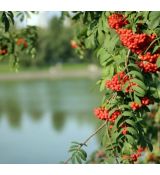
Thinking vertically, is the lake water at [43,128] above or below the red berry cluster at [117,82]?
above

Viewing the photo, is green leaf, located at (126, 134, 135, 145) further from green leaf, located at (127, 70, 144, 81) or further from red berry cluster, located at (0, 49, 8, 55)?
red berry cluster, located at (0, 49, 8, 55)

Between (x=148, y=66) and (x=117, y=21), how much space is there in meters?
0.27

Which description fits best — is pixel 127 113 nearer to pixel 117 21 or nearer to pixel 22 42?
pixel 117 21

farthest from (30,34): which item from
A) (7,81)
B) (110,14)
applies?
(7,81)

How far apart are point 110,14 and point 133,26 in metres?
0.24

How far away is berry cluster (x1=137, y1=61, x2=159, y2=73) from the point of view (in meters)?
1.96

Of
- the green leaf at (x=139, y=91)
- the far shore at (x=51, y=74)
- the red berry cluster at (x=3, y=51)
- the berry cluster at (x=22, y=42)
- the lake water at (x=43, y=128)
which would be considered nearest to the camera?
the green leaf at (x=139, y=91)

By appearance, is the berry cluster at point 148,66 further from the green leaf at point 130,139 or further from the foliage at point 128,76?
the green leaf at point 130,139

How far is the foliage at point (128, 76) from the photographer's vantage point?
193 cm

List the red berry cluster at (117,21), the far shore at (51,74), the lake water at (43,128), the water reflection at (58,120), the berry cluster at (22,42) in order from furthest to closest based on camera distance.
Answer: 1. the far shore at (51,74)
2. the water reflection at (58,120)
3. the lake water at (43,128)
4. the berry cluster at (22,42)
5. the red berry cluster at (117,21)

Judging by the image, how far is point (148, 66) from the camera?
196 centimetres

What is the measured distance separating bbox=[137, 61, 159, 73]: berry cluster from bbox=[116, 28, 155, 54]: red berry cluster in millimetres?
50

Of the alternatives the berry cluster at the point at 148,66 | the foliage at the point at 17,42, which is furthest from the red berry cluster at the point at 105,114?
the foliage at the point at 17,42

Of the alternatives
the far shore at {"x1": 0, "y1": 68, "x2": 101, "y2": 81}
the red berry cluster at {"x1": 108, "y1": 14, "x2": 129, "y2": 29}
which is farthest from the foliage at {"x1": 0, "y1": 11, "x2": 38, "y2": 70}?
the far shore at {"x1": 0, "y1": 68, "x2": 101, "y2": 81}
